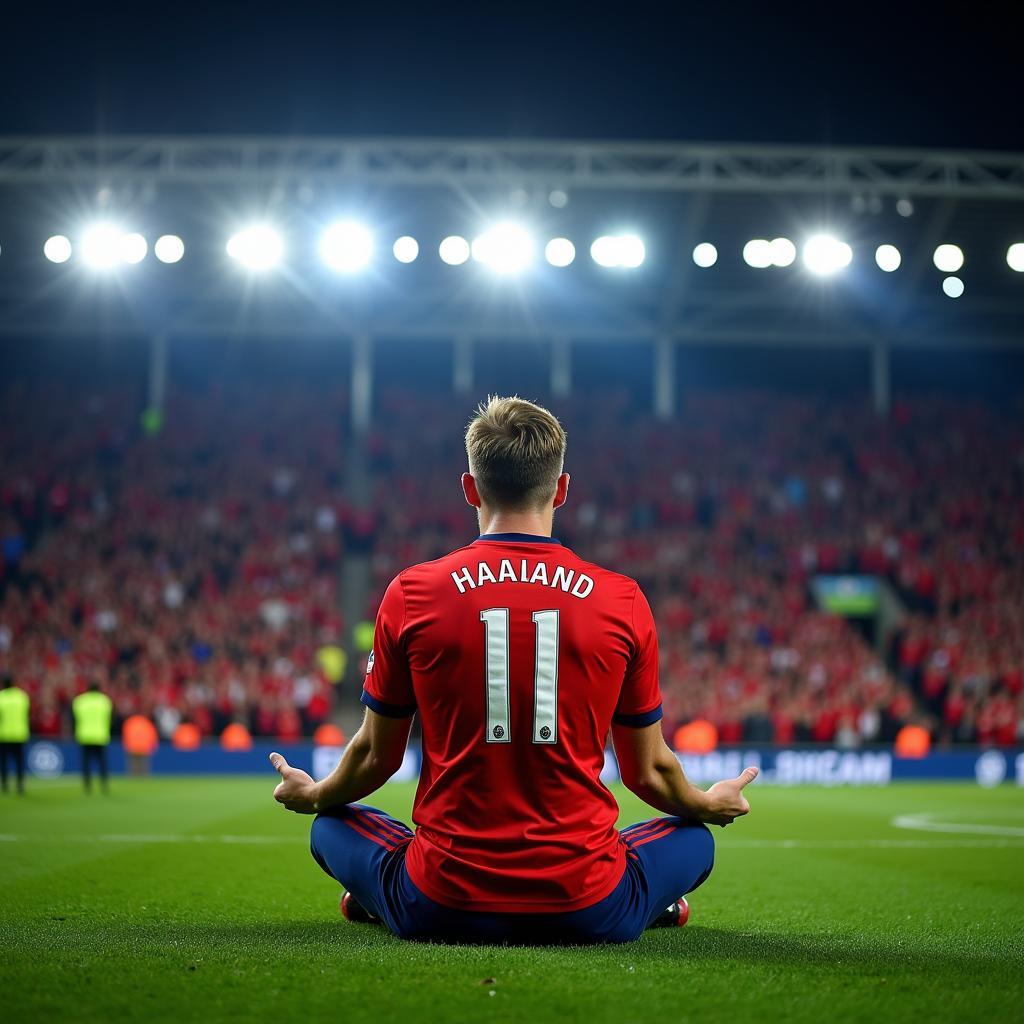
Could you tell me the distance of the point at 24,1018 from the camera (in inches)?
121

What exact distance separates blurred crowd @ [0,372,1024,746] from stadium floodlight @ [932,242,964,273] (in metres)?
7.42

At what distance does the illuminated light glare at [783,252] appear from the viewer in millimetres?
27156

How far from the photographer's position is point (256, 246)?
25766 mm

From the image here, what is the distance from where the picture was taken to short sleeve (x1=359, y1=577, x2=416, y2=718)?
410cm

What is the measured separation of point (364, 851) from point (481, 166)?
21792 millimetres

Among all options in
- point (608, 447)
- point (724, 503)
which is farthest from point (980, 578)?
point (608, 447)

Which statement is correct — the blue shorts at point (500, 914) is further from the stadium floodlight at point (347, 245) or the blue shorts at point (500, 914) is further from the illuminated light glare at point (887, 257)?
the illuminated light glare at point (887, 257)

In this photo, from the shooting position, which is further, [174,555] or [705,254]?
[174,555]

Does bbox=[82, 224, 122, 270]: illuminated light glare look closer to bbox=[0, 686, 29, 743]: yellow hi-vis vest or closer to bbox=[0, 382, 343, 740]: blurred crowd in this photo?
bbox=[0, 382, 343, 740]: blurred crowd

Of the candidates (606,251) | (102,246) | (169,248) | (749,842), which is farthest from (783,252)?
(749,842)

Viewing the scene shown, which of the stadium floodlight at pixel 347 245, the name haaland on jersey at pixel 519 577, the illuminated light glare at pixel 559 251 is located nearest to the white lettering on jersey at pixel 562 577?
the name haaland on jersey at pixel 519 577

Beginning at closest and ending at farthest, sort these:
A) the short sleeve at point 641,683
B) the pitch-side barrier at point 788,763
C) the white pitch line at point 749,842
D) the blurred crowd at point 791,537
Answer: the short sleeve at point 641,683 → the white pitch line at point 749,842 → the pitch-side barrier at point 788,763 → the blurred crowd at point 791,537

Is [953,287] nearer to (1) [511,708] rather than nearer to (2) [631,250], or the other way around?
(2) [631,250]

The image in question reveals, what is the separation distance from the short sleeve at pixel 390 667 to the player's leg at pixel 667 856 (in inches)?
39.3
